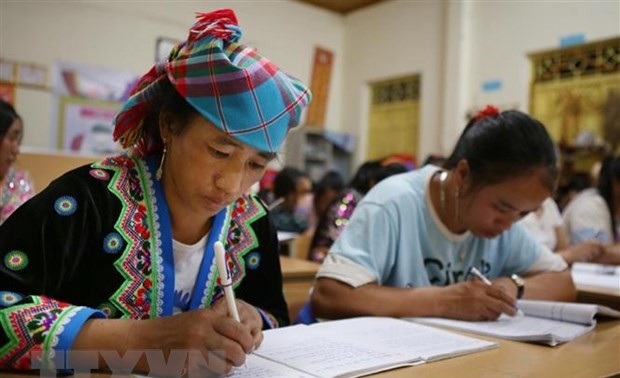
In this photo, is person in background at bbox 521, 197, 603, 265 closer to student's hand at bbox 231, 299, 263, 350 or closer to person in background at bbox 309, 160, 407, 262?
person in background at bbox 309, 160, 407, 262

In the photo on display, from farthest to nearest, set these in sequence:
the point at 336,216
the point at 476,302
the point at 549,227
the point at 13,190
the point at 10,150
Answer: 1. the point at 549,227
2. the point at 336,216
3. the point at 10,150
4. the point at 13,190
5. the point at 476,302

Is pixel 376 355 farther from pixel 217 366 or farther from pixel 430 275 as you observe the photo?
pixel 430 275

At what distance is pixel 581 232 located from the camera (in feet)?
10.1

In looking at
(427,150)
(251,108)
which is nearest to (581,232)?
(251,108)

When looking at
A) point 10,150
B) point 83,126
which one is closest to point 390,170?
point 10,150

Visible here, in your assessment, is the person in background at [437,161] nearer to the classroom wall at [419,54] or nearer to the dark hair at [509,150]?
the dark hair at [509,150]

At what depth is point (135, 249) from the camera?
0.92 meters

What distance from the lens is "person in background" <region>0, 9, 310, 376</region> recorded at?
74 centimetres

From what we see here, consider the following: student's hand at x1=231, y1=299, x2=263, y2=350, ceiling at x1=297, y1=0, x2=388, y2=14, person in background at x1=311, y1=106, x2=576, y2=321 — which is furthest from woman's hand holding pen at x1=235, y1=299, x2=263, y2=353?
ceiling at x1=297, y1=0, x2=388, y2=14

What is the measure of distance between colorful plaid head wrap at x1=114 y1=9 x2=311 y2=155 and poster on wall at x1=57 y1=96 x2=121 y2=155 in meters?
4.65

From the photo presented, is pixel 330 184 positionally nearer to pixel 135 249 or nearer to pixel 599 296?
pixel 599 296

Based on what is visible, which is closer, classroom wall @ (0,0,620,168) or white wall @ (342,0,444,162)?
classroom wall @ (0,0,620,168)

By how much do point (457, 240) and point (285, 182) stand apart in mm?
2823

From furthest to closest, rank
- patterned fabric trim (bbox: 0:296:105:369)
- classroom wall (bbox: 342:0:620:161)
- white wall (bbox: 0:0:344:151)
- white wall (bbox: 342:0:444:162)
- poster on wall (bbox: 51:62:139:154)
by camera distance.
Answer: white wall (bbox: 342:0:444:162), classroom wall (bbox: 342:0:620:161), poster on wall (bbox: 51:62:139:154), white wall (bbox: 0:0:344:151), patterned fabric trim (bbox: 0:296:105:369)
